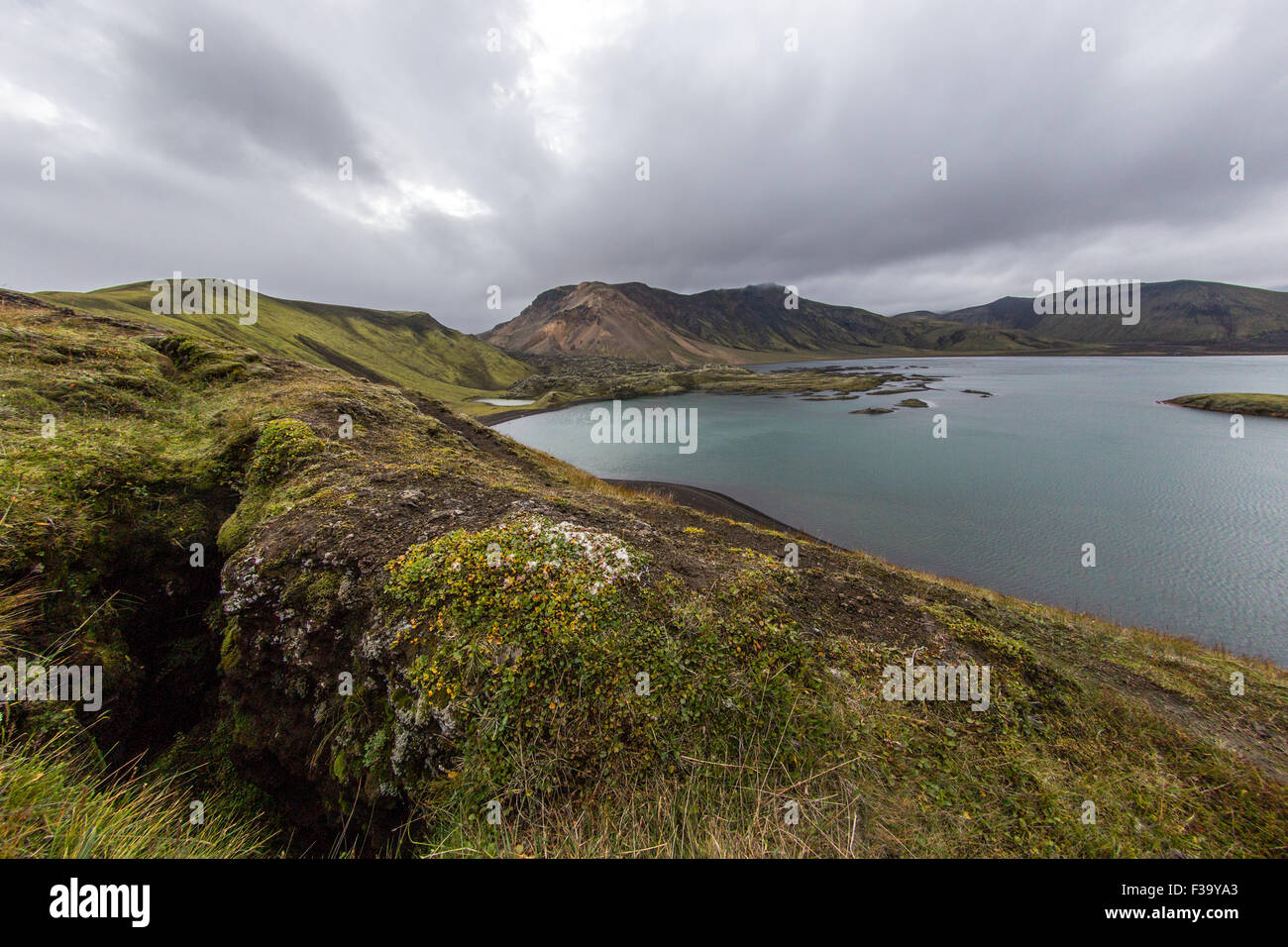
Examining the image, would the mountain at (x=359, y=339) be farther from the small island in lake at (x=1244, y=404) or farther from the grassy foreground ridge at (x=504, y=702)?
the small island in lake at (x=1244, y=404)

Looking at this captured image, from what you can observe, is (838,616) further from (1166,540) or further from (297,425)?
(1166,540)

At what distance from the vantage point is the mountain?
8000cm

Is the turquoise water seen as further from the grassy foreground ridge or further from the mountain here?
the mountain

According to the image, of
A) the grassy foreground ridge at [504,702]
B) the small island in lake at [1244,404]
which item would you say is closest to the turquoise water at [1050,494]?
the small island in lake at [1244,404]

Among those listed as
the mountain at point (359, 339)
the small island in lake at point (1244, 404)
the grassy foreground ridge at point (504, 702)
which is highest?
the mountain at point (359, 339)

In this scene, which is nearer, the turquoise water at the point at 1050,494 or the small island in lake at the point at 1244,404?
the turquoise water at the point at 1050,494

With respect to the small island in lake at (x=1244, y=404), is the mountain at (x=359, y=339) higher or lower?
higher

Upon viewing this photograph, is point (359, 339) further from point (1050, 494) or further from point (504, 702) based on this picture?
point (1050, 494)

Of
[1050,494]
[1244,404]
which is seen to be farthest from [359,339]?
[1244,404]

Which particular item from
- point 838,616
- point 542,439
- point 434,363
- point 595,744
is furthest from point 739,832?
point 434,363

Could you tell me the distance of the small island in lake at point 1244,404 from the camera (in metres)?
51.4

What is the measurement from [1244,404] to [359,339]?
201 meters

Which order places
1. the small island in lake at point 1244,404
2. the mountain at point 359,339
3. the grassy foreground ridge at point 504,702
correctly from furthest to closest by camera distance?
the mountain at point 359,339
the small island in lake at point 1244,404
the grassy foreground ridge at point 504,702

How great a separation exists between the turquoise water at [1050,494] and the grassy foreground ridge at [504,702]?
1324cm
